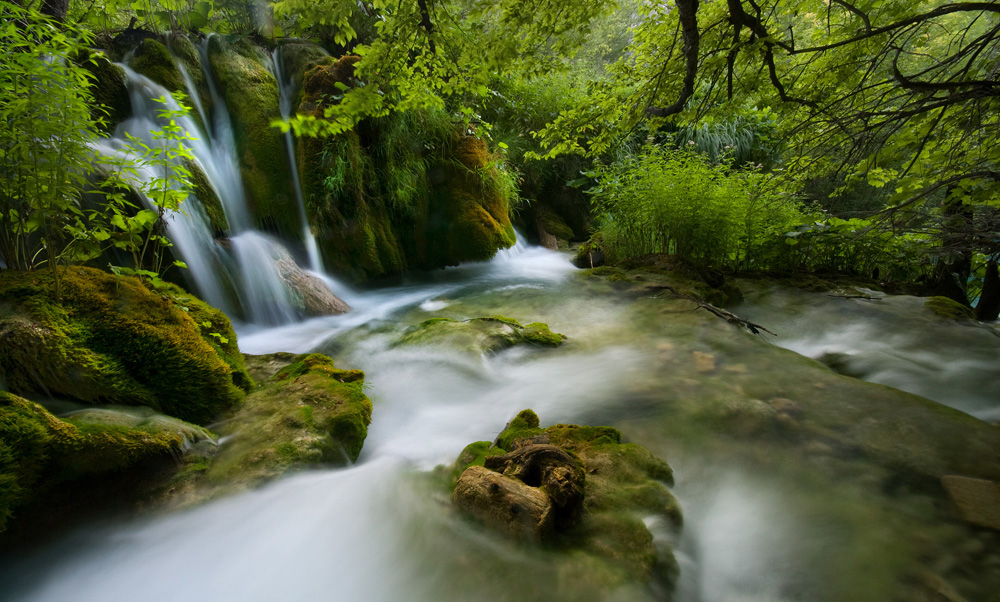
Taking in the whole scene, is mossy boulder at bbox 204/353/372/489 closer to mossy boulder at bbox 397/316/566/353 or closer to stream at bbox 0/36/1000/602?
stream at bbox 0/36/1000/602

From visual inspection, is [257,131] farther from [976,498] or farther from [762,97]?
[976,498]

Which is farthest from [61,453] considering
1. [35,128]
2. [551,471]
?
[551,471]

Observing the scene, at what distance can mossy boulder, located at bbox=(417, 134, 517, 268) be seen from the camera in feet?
25.0

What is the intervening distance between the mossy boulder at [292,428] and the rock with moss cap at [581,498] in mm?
770

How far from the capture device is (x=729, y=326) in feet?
13.8

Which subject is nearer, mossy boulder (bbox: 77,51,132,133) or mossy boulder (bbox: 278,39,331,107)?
mossy boulder (bbox: 77,51,132,133)

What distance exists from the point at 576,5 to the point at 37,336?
12.0 ft

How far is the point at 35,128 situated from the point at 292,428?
1.98 metres

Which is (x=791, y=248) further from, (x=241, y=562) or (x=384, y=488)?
(x=241, y=562)

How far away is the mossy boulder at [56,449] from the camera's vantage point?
166 cm

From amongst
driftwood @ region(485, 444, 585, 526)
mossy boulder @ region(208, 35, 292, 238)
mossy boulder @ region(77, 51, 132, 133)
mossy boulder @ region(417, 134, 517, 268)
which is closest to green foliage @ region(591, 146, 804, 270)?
mossy boulder @ region(417, 134, 517, 268)

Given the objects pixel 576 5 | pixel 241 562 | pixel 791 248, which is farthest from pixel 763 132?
pixel 241 562

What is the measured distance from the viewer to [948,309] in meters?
4.41

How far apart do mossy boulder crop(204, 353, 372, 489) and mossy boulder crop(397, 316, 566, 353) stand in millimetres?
1154
